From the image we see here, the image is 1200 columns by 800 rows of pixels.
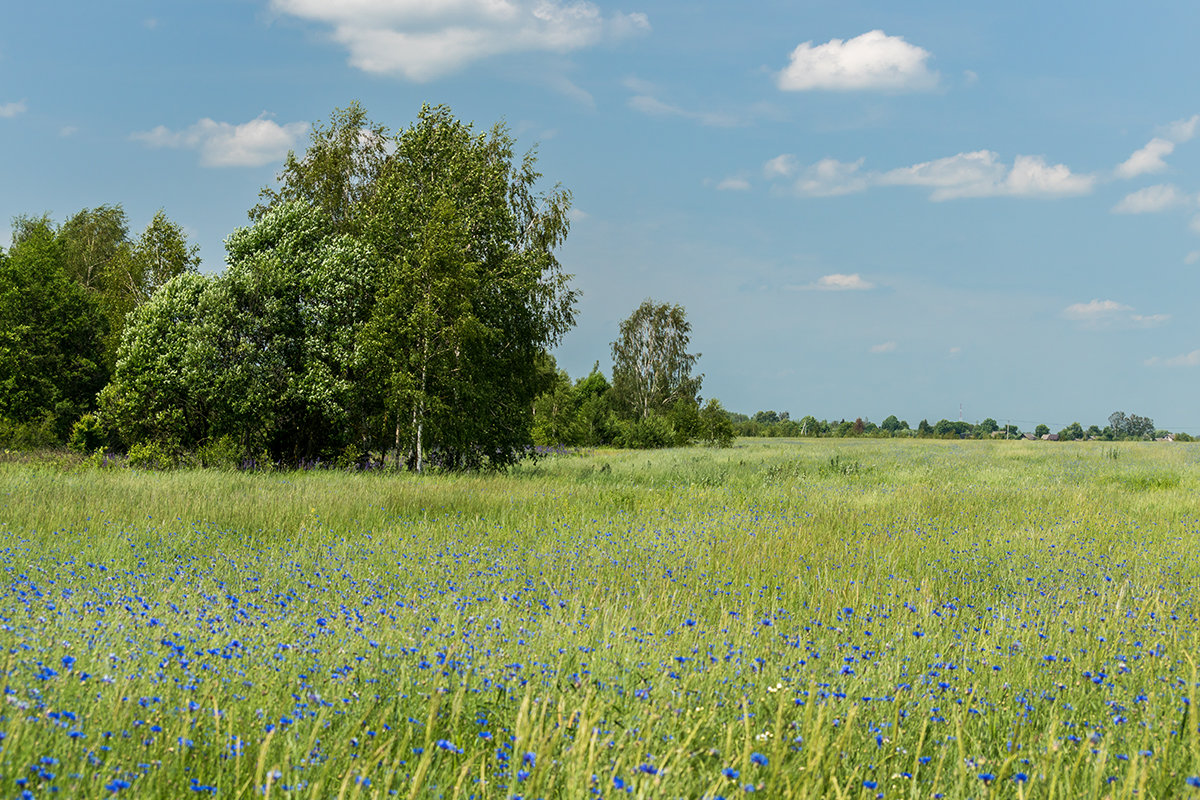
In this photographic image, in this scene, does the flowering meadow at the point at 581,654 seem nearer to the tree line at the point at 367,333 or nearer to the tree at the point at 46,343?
the tree line at the point at 367,333

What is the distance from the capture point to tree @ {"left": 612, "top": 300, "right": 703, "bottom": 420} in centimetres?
6194

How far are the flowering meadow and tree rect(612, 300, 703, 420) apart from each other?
50.7m

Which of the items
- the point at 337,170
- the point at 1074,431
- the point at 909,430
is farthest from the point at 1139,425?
the point at 337,170

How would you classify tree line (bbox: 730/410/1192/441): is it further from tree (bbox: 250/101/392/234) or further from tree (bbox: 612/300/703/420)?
tree (bbox: 250/101/392/234)

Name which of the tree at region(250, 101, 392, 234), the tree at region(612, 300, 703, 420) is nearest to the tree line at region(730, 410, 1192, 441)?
the tree at region(612, 300, 703, 420)

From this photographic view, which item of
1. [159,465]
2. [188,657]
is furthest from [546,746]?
[159,465]

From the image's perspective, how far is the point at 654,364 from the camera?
63.0 metres

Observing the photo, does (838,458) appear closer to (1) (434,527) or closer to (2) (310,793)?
(1) (434,527)

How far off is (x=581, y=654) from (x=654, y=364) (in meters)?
58.9

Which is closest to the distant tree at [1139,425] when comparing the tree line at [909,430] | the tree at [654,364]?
the tree line at [909,430]

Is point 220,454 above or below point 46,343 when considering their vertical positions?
below

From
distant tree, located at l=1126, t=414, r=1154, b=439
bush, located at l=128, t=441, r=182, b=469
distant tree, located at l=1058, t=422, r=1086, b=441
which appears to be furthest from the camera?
distant tree, located at l=1126, t=414, r=1154, b=439

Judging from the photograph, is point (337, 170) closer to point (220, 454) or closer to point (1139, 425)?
point (220, 454)

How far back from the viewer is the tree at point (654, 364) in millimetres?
61938
